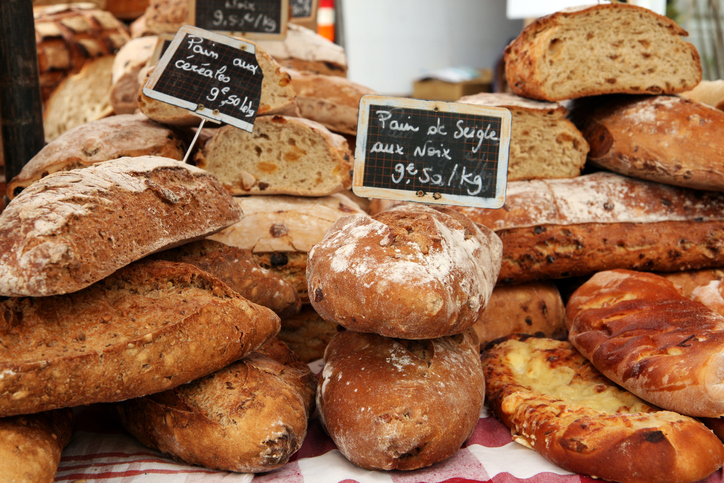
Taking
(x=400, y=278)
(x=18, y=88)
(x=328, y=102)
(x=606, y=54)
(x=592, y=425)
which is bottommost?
(x=592, y=425)

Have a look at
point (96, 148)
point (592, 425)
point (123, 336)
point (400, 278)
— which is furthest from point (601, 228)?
point (96, 148)

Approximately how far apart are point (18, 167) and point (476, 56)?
6.93 m

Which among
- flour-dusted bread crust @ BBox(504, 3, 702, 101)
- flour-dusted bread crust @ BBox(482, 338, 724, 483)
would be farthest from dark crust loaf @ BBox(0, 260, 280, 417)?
flour-dusted bread crust @ BBox(504, 3, 702, 101)

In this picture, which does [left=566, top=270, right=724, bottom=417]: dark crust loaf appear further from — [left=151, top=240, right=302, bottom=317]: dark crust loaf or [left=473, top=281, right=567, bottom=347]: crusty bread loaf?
[left=151, top=240, right=302, bottom=317]: dark crust loaf

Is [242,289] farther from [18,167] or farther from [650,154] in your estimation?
[650,154]

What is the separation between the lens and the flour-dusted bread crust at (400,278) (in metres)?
1.35

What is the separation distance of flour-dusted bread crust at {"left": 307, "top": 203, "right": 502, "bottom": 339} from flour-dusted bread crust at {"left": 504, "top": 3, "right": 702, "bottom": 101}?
106 centimetres

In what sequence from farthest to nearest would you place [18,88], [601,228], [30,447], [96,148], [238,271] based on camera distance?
[601,228] < [18,88] < [96,148] < [238,271] < [30,447]

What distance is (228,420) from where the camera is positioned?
Result: 4.57ft

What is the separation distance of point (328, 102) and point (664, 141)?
1423 millimetres

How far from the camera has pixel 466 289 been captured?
1.45 metres

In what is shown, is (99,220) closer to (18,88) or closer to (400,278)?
(400,278)

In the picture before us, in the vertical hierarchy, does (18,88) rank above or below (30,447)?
above

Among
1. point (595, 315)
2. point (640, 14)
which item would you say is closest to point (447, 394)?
point (595, 315)
